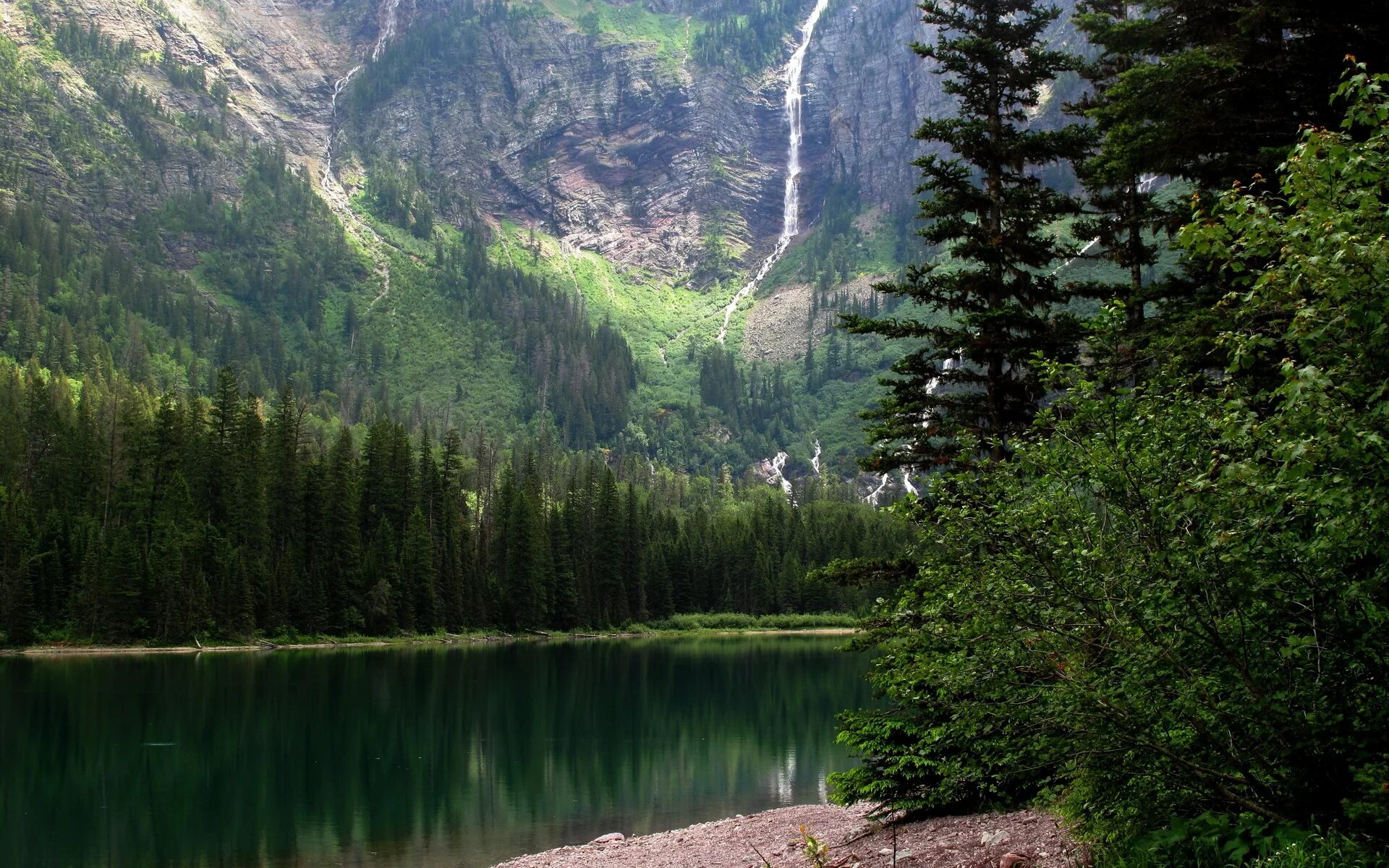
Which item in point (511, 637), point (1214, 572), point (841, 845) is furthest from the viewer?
point (511, 637)

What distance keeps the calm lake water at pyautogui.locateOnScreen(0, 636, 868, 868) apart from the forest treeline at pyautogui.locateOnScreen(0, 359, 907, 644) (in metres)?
16.0

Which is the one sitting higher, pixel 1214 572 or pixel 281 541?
pixel 281 541

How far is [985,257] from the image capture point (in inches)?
950

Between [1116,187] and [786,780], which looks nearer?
[1116,187]

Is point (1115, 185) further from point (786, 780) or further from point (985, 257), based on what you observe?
point (786, 780)

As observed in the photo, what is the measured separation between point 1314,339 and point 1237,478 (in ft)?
4.13

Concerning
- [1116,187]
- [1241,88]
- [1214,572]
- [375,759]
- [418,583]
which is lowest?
[375,759]

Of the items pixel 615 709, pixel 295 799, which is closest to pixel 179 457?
pixel 615 709

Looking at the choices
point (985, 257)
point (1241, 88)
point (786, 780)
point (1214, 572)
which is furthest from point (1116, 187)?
point (786, 780)

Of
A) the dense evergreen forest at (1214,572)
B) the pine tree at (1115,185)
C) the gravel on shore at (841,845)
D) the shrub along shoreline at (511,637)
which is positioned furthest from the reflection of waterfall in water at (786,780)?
the dense evergreen forest at (1214,572)

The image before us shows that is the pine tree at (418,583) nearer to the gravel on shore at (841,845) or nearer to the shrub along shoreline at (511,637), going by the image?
the shrub along shoreline at (511,637)

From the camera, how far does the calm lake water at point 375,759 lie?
99.7ft

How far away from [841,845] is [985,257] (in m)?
12.4

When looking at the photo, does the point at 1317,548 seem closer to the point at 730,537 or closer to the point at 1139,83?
the point at 1139,83
